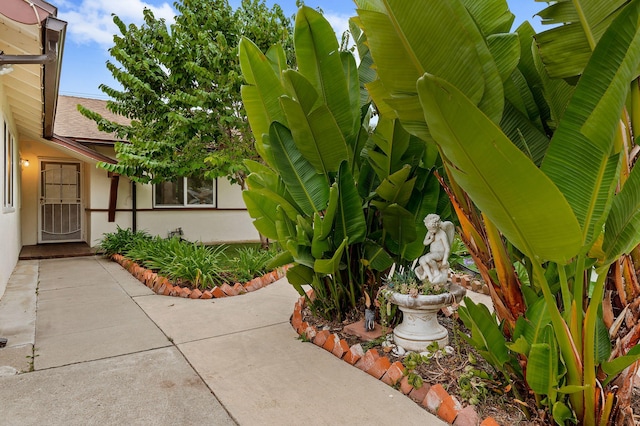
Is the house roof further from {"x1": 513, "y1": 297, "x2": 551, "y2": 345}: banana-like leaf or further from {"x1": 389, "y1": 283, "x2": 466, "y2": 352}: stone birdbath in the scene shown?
{"x1": 513, "y1": 297, "x2": 551, "y2": 345}: banana-like leaf

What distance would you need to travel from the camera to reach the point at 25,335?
381 centimetres

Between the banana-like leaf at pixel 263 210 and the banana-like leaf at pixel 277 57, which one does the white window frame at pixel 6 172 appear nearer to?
the banana-like leaf at pixel 263 210

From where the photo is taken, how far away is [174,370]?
3.05 metres

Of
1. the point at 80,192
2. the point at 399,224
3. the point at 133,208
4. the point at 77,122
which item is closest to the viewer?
the point at 399,224

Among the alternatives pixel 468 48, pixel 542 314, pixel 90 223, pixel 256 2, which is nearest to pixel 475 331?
pixel 542 314

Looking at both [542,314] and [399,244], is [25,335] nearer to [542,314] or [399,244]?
[399,244]

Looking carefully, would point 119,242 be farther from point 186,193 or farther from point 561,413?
point 561,413

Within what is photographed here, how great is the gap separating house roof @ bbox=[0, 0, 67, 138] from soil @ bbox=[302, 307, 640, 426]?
13.8 feet

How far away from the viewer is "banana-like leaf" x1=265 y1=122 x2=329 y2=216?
11.2ft

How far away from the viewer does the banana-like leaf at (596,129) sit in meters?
1.53

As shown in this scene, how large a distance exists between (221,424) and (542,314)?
1.90m

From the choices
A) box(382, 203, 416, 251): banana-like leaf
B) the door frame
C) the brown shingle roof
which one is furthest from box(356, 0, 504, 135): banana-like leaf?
the door frame

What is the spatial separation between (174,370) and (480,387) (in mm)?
2224

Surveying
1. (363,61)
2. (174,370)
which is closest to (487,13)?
(363,61)
